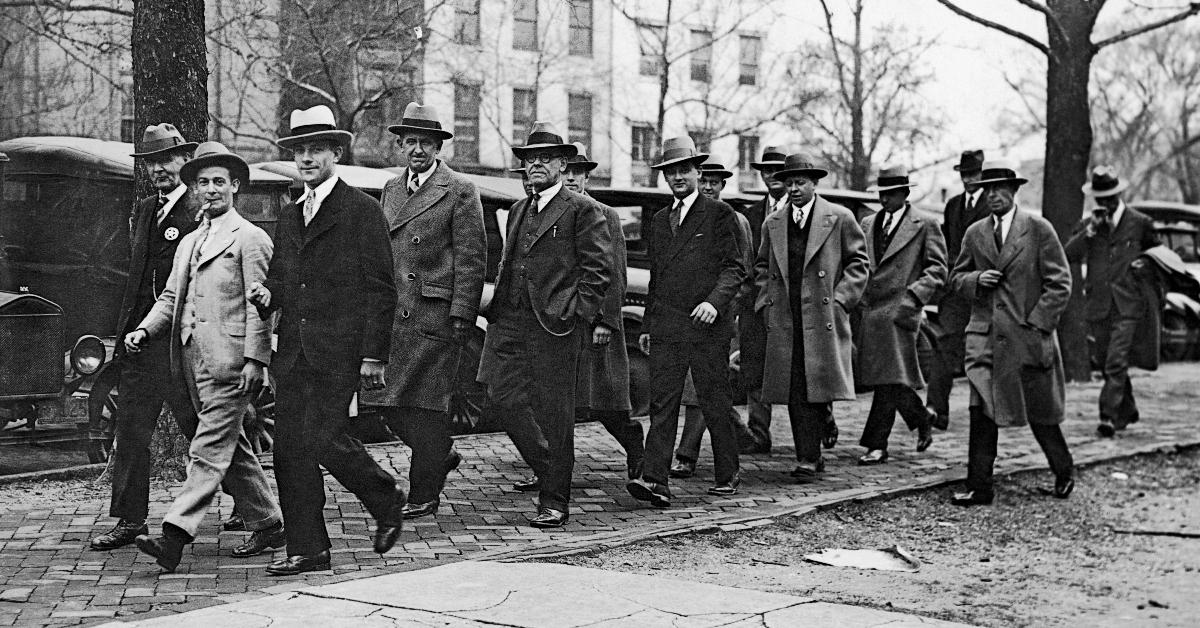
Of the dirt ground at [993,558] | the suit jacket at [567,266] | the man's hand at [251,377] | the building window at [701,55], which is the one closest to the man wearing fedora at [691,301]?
the suit jacket at [567,266]

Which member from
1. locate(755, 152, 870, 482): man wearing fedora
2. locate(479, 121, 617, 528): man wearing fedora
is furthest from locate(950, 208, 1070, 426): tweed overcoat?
locate(479, 121, 617, 528): man wearing fedora

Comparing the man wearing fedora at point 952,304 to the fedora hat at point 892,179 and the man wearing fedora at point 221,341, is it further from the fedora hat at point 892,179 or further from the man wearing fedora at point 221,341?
the man wearing fedora at point 221,341

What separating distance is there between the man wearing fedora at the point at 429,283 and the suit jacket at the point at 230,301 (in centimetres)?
124

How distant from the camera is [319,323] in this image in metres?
6.58

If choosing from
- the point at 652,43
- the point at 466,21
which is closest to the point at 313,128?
the point at 466,21

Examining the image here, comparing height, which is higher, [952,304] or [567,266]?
[567,266]

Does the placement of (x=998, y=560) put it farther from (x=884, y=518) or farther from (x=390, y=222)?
(x=390, y=222)

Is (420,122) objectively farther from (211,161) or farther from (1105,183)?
(1105,183)

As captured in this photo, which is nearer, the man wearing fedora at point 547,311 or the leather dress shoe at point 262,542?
the leather dress shoe at point 262,542

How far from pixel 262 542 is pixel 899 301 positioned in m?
5.34

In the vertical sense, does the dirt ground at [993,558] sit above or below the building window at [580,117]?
below

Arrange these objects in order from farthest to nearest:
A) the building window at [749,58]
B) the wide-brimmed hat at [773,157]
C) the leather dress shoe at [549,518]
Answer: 1. the building window at [749,58]
2. the wide-brimmed hat at [773,157]
3. the leather dress shoe at [549,518]

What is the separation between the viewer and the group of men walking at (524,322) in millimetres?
6609

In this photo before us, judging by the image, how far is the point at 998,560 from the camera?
24.9ft
